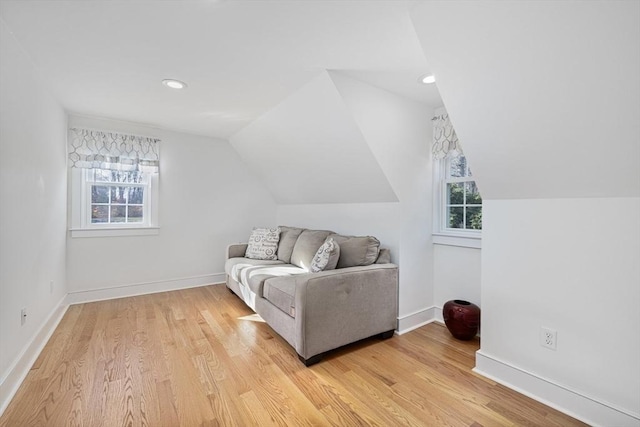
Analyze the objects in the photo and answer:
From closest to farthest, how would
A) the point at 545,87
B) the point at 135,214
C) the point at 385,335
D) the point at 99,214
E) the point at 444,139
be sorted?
the point at 545,87 → the point at 385,335 → the point at 444,139 → the point at 99,214 → the point at 135,214

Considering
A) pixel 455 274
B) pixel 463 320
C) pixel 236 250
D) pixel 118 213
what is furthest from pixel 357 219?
pixel 118 213

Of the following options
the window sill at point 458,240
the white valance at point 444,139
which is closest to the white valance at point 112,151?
the white valance at point 444,139

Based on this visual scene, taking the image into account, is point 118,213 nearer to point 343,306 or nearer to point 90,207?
point 90,207

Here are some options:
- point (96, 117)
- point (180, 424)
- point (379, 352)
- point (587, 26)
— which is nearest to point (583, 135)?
point (587, 26)

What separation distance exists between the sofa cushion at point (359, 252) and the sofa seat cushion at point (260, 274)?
0.53 metres

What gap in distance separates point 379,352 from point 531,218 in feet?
4.74

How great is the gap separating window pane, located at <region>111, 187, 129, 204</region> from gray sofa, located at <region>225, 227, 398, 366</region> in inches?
74.9

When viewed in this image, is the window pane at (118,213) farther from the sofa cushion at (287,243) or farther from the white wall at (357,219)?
the white wall at (357,219)

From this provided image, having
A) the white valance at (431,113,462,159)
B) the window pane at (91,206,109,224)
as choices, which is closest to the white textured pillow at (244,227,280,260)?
the window pane at (91,206,109,224)

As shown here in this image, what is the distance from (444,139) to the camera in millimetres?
2639

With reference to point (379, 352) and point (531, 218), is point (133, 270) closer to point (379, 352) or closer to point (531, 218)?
point (379, 352)

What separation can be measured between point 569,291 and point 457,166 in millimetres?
1526

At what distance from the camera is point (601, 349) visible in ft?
4.86

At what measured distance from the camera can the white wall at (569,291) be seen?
1.41m
